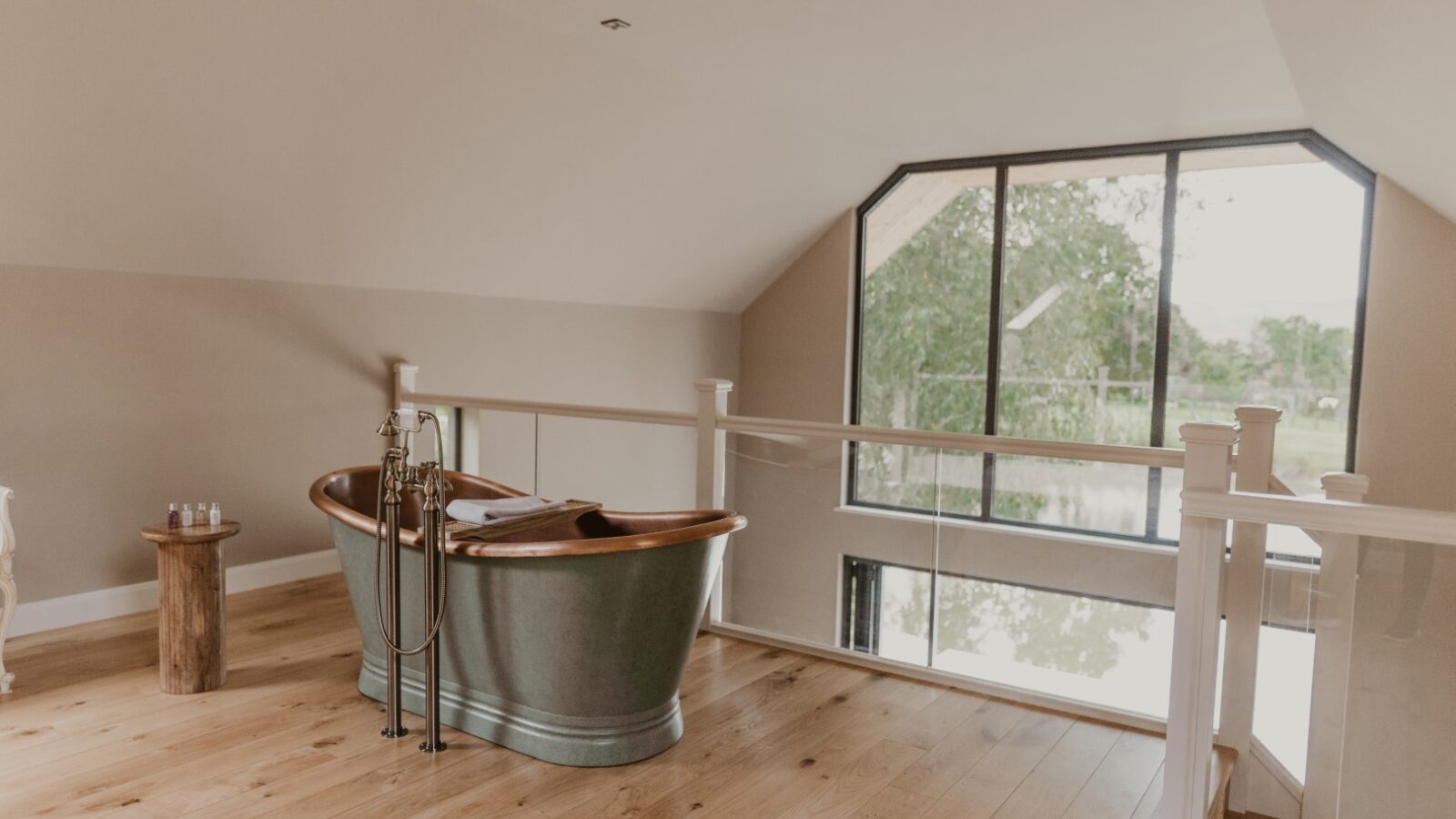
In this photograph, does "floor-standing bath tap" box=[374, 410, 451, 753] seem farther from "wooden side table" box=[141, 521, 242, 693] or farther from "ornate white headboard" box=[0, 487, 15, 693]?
"ornate white headboard" box=[0, 487, 15, 693]

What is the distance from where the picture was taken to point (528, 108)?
4.26 metres

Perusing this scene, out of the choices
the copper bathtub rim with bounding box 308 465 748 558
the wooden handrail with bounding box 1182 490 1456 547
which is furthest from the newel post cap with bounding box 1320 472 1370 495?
the copper bathtub rim with bounding box 308 465 748 558

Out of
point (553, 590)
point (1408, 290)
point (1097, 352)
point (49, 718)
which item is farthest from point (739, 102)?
point (49, 718)

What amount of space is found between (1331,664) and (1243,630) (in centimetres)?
45

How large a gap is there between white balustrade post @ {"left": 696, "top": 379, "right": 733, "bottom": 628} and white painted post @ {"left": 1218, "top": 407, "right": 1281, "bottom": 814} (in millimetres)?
1905

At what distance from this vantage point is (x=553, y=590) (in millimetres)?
2742

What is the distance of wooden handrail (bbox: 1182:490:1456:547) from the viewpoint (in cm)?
198

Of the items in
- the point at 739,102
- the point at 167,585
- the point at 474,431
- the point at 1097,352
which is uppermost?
the point at 739,102

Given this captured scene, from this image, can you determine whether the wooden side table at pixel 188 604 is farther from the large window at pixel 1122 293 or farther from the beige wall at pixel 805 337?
the large window at pixel 1122 293

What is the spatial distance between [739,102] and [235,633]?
3.17m

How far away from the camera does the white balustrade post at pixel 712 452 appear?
4062 millimetres

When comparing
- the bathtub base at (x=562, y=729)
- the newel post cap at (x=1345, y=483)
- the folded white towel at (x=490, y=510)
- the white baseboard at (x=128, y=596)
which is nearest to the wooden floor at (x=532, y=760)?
the bathtub base at (x=562, y=729)

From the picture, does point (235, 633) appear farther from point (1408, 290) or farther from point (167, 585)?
point (1408, 290)

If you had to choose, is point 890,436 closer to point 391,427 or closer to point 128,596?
point 391,427
